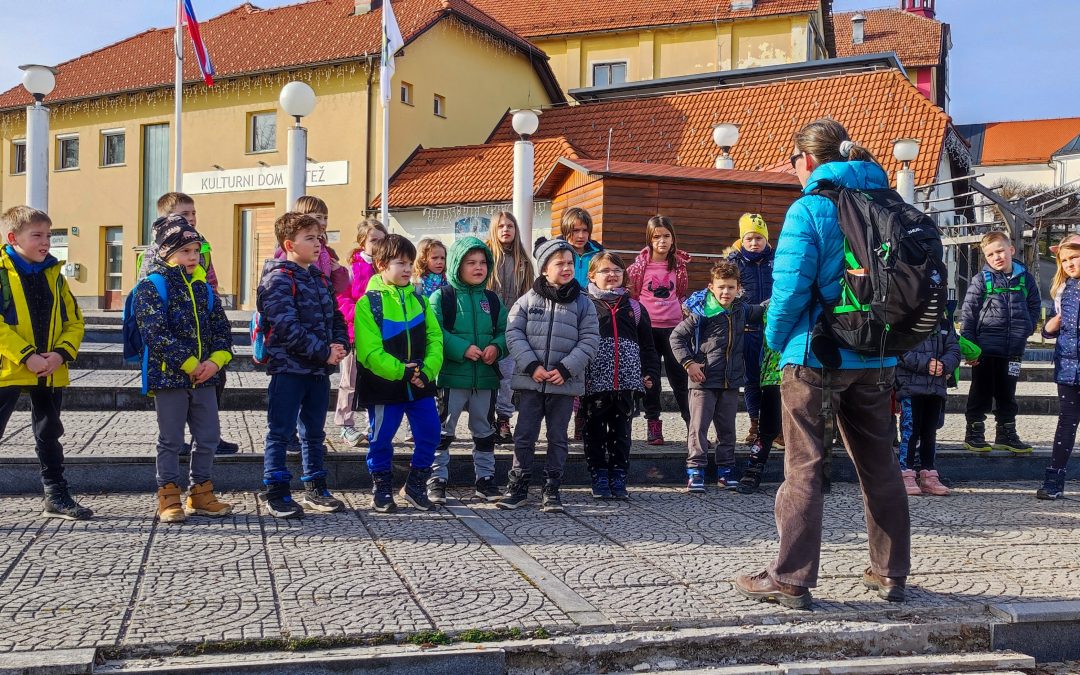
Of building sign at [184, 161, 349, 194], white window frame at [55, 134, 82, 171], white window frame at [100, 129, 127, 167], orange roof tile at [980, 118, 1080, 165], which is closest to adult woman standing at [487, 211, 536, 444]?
building sign at [184, 161, 349, 194]

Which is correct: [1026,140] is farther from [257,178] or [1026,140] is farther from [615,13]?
[257,178]

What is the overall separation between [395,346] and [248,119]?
23.5 meters

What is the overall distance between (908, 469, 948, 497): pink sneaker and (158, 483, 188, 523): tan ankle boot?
494 centimetres

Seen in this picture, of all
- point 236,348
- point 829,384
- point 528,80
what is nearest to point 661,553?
point 829,384

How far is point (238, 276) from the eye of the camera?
2759cm

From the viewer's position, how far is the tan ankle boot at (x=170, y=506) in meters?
5.40

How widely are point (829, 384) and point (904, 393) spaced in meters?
3.08

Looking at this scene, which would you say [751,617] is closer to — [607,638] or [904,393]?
[607,638]

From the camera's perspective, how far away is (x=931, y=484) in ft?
22.5

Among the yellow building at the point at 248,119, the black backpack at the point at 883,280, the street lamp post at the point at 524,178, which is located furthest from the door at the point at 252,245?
the black backpack at the point at 883,280

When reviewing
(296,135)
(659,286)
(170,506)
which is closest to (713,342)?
(659,286)

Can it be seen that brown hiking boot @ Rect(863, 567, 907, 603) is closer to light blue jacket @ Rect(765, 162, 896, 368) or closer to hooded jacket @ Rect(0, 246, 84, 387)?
light blue jacket @ Rect(765, 162, 896, 368)

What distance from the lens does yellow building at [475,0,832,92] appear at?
32.4m

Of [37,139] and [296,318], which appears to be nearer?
[296,318]
